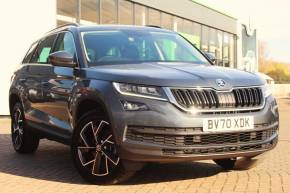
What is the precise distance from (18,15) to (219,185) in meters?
12.9

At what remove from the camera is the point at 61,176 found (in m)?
6.75

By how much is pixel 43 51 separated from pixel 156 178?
110 inches

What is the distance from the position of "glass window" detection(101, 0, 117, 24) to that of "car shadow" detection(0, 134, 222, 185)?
13448 millimetres

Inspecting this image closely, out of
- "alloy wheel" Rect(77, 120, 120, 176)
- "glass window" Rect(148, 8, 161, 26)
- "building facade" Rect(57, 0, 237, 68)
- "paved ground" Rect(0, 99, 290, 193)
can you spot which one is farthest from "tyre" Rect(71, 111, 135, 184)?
"glass window" Rect(148, 8, 161, 26)

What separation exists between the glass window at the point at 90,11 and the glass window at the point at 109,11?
1.47 ft

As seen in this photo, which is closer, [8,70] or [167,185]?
[167,185]

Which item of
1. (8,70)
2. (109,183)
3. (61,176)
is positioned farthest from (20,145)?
(8,70)

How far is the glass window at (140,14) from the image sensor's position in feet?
80.0

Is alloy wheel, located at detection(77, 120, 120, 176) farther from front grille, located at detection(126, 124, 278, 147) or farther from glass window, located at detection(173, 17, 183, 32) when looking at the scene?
glass window, located at detection(173, 17, 183, 32)

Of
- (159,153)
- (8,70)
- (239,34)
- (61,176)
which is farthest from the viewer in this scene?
(239,34)

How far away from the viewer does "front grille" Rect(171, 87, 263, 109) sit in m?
5.56

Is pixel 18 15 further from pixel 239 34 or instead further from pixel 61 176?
pixel 239 34

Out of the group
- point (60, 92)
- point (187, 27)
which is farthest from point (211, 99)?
point (187, 27)

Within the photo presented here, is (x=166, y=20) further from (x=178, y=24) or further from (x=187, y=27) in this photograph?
(x=187, y=27)
